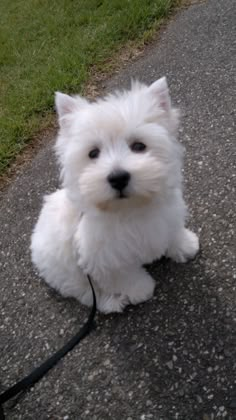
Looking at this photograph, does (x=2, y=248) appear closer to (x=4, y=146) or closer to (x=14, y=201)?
(x=14, y=201)

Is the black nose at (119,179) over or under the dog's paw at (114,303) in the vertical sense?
over

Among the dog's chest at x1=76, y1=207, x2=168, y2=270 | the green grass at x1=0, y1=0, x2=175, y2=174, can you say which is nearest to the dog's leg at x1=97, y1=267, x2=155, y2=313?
the dog's chest at x1=76, y1=207, x2=168, y2=270

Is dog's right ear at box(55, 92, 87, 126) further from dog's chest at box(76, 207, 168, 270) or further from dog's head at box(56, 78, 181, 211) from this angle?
dog's chest at box(76, 207, 168, 270)

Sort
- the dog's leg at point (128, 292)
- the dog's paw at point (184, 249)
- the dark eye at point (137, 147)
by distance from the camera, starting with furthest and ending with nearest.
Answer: the dog's paw at point (184, 249) < the dog's leg at point (128, 292) < the dark eye at point (137, 147)

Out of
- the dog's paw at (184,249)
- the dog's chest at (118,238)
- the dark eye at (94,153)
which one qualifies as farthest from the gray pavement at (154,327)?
the dark eye at (94,153)

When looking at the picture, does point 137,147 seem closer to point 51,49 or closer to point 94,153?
point 94,153

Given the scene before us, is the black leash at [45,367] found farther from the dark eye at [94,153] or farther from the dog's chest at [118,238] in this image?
the dark eye at [94,153]
